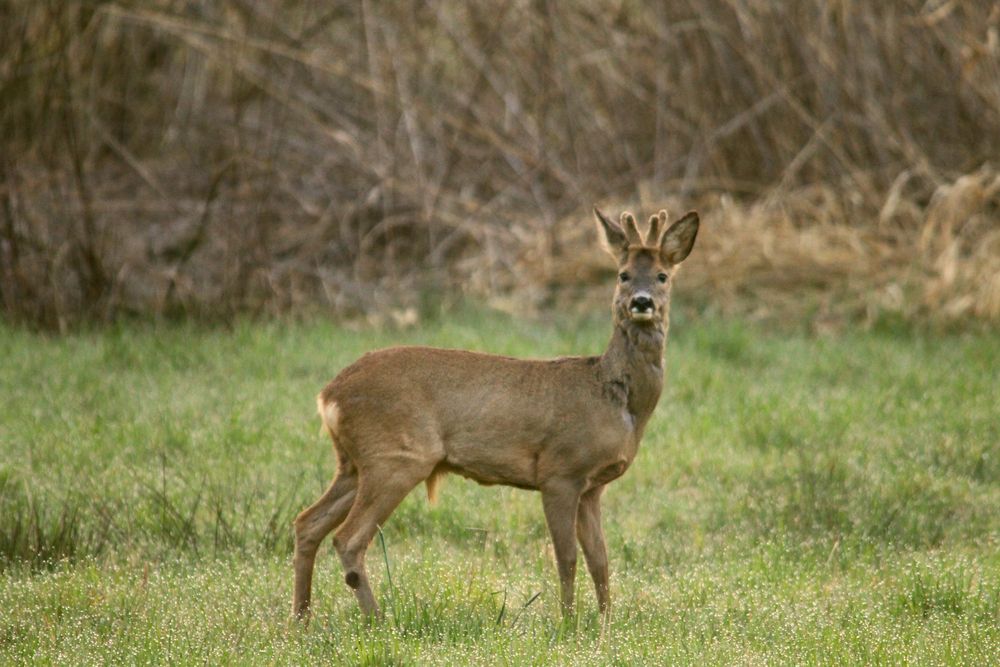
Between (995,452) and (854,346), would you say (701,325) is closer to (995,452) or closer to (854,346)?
(854,346)

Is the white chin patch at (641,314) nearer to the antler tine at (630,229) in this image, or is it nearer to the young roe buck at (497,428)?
the young roe buck at (497,428)

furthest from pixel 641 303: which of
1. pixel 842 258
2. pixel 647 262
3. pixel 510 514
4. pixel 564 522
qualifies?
pixel 842 258

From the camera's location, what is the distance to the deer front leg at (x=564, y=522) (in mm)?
5441

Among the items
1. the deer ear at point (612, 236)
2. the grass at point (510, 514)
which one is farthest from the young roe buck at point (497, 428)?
the grass at point (510, 514)

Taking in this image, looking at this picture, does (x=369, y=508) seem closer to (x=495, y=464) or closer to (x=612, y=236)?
(x=495, y=464)

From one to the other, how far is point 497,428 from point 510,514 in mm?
1723

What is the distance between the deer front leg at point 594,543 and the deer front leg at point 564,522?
5.5 inches

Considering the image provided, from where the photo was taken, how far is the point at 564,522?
5445 millimetres

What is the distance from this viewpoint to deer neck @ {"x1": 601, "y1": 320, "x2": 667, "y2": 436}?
5.69 m

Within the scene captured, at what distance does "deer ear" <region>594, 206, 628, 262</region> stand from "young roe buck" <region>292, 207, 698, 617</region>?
12 centimetres

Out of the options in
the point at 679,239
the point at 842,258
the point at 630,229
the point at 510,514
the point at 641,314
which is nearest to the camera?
the point at 641,314

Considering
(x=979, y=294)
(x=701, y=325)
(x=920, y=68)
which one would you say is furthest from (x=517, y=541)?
(x=920, y=68)

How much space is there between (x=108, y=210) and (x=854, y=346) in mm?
5427

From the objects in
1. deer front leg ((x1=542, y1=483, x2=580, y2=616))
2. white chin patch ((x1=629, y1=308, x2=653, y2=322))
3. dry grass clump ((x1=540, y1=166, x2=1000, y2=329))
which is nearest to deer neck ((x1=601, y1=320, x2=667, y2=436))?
white chin patch ((x1=629, y1=308, x2=653, y2=322))
